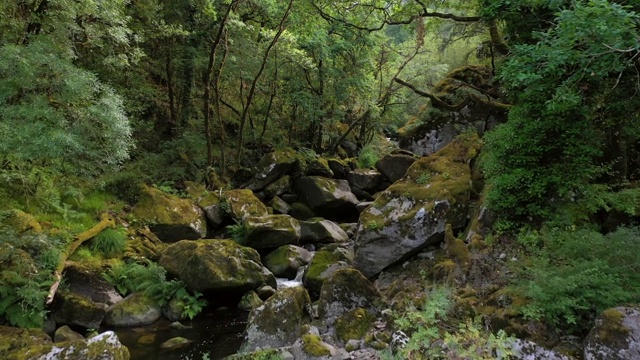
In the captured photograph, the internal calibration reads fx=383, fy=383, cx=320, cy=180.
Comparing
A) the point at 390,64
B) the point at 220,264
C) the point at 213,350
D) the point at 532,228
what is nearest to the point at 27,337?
the point at 213,350

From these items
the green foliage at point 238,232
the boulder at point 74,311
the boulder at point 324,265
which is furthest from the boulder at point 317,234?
the boulder at point 74,311

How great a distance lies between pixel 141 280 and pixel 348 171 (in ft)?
34.8

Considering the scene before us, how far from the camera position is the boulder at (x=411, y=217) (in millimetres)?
8188

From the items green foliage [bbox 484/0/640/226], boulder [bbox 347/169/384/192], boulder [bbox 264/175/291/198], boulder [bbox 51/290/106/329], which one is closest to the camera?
green foliage [bbox 484/0/640/226]

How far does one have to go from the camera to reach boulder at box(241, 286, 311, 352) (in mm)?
Answer: 6453

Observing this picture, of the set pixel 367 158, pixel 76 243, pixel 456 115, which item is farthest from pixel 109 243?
pixel 367 158

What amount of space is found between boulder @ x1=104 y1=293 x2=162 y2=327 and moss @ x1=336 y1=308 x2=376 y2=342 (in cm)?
440

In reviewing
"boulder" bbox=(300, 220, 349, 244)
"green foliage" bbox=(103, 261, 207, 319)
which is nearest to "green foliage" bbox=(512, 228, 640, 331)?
"green foliage" bbox=(103, 261, 207, 319)

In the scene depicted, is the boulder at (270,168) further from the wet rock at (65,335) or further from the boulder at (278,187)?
the wet rock at (65,335)

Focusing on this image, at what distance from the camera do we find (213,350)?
23.4 feet

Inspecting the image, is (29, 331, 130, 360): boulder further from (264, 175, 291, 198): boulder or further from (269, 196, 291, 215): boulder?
(264, 175, 291, 198): boulder

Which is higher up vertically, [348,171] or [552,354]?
[552,354]

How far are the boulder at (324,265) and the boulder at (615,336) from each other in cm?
530

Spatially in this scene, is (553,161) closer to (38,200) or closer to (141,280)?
(141,280)
